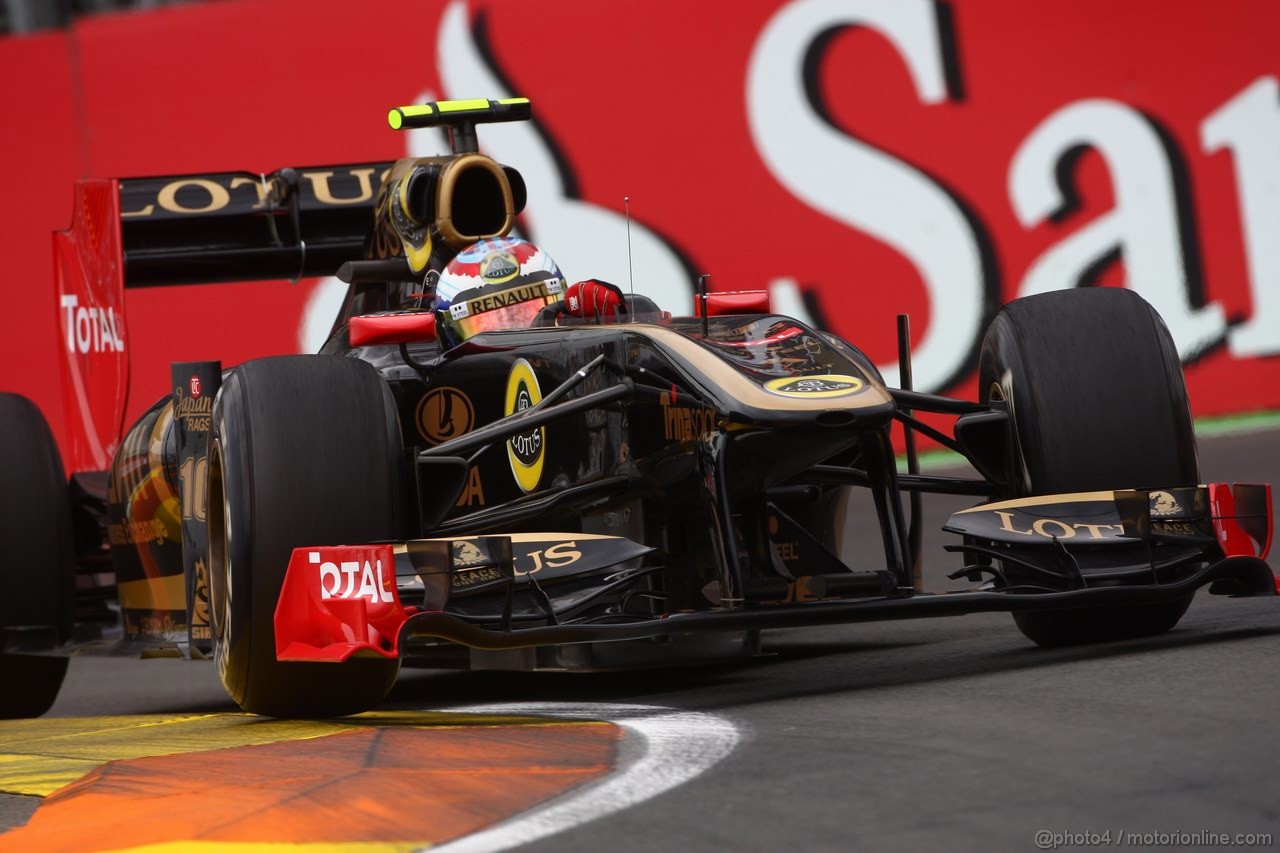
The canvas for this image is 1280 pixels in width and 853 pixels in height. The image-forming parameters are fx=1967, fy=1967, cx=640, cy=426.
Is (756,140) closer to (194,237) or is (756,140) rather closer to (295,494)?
(194,237)

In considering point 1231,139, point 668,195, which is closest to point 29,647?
point 668,195

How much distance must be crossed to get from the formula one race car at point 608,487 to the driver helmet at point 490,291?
0.01m

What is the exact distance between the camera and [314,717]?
5.45 metres

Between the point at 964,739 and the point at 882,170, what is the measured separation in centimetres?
824

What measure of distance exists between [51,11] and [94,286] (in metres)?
4.78

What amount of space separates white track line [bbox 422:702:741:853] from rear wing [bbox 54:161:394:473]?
3313 millimetres

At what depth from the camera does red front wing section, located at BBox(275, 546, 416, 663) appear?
5.00m

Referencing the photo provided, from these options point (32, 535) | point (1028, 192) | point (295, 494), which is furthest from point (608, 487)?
point (1028, 192)

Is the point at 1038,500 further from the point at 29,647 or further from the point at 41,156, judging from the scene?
the point at 41,156

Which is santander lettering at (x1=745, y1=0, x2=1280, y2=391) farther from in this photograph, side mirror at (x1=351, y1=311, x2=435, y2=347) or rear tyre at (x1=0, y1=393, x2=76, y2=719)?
side mirror at (x1=351, y1=311, x2=435, y2=347)

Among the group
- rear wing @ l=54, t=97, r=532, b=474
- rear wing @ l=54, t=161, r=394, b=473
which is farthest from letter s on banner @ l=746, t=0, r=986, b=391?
rear wing @ l=54, t=161, r=394, b=473

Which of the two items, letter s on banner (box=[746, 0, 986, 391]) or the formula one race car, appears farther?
letter s on banner (box=[746, 0, 986, 391])

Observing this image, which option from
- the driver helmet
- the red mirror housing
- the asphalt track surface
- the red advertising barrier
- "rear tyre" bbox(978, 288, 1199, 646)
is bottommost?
the asphalt track surface

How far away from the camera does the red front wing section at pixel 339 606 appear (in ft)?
16.4
